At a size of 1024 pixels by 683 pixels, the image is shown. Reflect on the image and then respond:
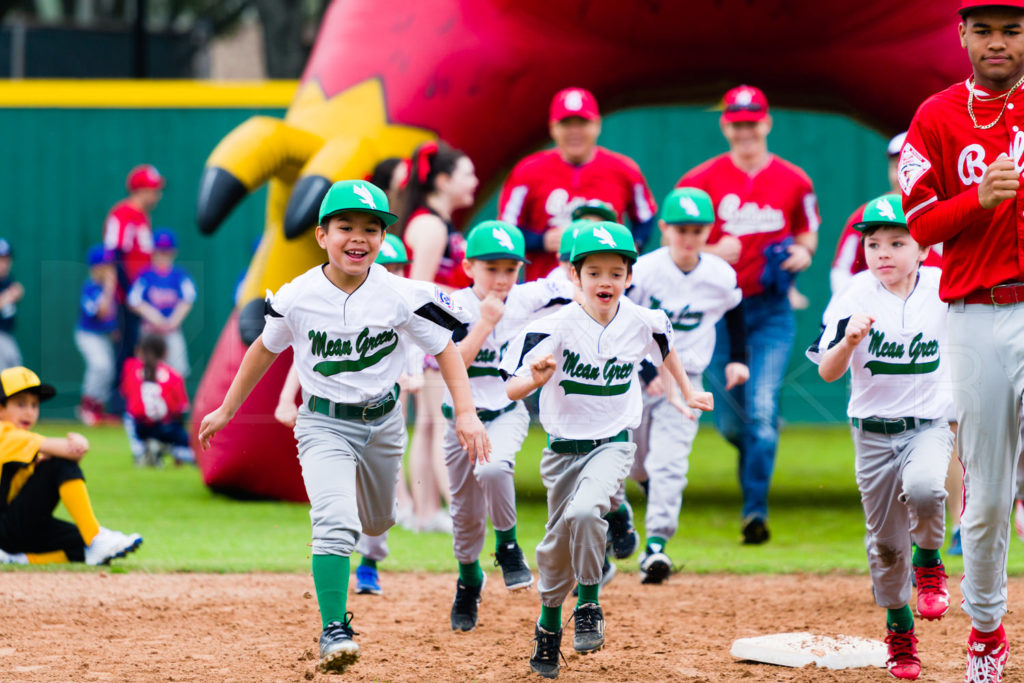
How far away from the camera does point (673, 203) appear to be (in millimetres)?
6316

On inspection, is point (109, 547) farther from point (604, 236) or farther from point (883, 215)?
point (883, 215)

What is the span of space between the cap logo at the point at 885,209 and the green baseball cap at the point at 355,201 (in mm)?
1708

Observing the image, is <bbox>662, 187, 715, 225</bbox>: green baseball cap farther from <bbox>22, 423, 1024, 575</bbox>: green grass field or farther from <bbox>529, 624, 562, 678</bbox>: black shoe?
<bbox>529, 624, 562, 678</bbox>: black shoe

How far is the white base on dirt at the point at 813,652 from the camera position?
14.7 feet

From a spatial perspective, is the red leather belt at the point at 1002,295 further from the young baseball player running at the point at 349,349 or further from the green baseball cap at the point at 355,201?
the green baseball cap at the point at 355,201

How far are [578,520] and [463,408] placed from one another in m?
0.52

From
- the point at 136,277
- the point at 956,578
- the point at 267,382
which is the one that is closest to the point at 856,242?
the point at 956,578

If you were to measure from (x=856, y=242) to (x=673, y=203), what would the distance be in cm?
117

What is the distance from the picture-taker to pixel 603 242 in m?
4.50

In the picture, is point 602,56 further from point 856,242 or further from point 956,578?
point 956,578

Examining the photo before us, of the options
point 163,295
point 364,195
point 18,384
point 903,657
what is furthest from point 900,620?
point 163,295

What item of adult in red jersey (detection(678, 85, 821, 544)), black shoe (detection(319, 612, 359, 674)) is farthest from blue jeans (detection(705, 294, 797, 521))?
black shoe (detection(319, 612, 359, 674))

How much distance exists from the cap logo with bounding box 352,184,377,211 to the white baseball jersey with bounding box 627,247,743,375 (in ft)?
7.44

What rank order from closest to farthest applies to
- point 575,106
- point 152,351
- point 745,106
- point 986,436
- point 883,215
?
point 986,436 < point 883,215 < point 575,106 < point 745,106 < point 152,351
